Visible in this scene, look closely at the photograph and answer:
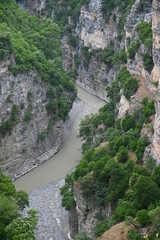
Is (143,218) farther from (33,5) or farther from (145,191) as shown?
(33,5)

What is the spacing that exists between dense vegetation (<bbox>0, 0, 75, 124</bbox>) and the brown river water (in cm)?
267

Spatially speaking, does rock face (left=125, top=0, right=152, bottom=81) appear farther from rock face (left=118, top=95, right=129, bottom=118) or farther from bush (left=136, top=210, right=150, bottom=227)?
bush (left=136, top=210, right=150, bottom=227)

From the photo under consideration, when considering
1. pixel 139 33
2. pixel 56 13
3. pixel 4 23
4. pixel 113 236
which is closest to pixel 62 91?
pixel 4 23

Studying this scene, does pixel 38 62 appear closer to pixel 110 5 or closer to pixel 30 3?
pixel 110 5

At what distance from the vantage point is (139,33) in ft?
151

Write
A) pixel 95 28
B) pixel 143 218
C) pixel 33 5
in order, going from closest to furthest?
pixel 143 218
pixel 95 28
pixel 33 5

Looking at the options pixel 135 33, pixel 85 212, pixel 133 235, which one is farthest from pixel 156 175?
pixel 135 33

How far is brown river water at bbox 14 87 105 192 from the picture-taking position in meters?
49.4

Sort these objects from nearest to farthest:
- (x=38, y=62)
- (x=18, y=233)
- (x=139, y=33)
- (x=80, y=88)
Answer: (x=18, y=233), (x=139, y=33), (x=38, y=62), (x=80, y=88)

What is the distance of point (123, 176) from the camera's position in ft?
116

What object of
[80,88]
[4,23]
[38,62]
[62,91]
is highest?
[4,23]

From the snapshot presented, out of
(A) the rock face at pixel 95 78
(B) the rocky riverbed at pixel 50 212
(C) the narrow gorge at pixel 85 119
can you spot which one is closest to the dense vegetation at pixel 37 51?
(C) the narrow gorge at pixel 85 119

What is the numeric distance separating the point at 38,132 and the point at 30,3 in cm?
3312

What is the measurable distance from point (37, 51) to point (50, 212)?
17.9 m
